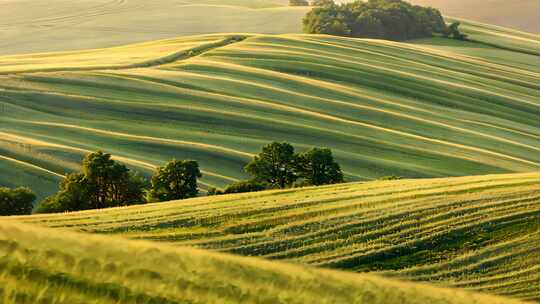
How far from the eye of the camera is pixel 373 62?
91000 mm

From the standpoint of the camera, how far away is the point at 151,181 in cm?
3769

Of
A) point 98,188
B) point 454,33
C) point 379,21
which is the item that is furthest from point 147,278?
point 454,33

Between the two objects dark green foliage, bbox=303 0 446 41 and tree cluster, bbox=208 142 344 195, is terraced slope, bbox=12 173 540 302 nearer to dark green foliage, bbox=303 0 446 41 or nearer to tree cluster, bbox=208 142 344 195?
tree cluster, bbox=208 142 344 195

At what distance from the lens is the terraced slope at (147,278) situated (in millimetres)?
8445

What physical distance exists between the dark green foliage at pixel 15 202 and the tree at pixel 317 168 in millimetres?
12025

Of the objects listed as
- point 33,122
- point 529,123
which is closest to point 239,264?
point 33,122

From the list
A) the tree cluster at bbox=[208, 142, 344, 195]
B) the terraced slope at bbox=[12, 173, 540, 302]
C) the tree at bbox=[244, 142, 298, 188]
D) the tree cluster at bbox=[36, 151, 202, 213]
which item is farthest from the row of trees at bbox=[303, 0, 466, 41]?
the terraced slope at bbox=[12, 173, 540, 302]

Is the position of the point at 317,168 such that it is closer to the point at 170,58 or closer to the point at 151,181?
the point at 151,181

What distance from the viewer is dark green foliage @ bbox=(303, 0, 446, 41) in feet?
385

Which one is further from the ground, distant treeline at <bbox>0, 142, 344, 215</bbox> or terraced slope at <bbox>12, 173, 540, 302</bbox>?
terraced slope at <bbox>12, 173, 540, 302</bbox>

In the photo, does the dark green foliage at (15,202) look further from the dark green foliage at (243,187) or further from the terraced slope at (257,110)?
the dark green foliage at (243,187)

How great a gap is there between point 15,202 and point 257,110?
Result: 104 ft

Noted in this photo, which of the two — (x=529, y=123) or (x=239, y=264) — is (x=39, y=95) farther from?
(x=239, y=264)

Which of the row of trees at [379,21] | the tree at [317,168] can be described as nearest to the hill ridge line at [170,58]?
the row of trees at [379,21]
